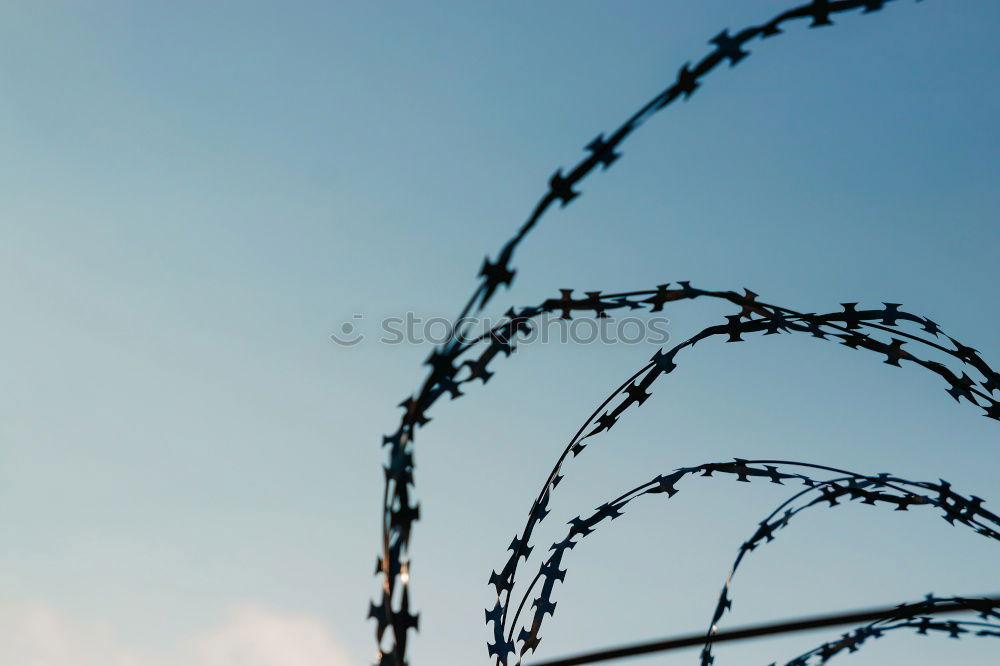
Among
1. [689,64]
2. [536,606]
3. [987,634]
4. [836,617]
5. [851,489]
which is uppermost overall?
[689,64]

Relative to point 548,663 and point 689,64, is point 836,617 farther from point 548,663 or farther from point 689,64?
point 689,64

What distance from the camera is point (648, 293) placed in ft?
13.1

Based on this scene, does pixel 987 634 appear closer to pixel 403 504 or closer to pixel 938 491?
pixel 938 491

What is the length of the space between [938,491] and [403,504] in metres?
3.06

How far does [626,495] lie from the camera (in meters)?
4.66

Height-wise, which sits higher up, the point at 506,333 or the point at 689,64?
the point at 689,64

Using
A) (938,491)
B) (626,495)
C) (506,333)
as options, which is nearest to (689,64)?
(506,333)

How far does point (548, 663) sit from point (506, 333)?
1231 mm

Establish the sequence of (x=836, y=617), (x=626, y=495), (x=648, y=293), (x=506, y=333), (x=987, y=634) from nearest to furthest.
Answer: (x=836, y=617)
(x=506, y=333)
(x=648, y=293)
(x=987, y=634)
(x=626, y=495)

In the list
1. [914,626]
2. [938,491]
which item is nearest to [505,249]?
[938,491]

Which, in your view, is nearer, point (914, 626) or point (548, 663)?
point (548, 663)

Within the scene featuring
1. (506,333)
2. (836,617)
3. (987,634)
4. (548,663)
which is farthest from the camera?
(987,634)

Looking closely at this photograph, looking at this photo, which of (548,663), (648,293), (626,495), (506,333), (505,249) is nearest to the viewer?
(505,249)

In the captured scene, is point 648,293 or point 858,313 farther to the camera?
point 858,313
